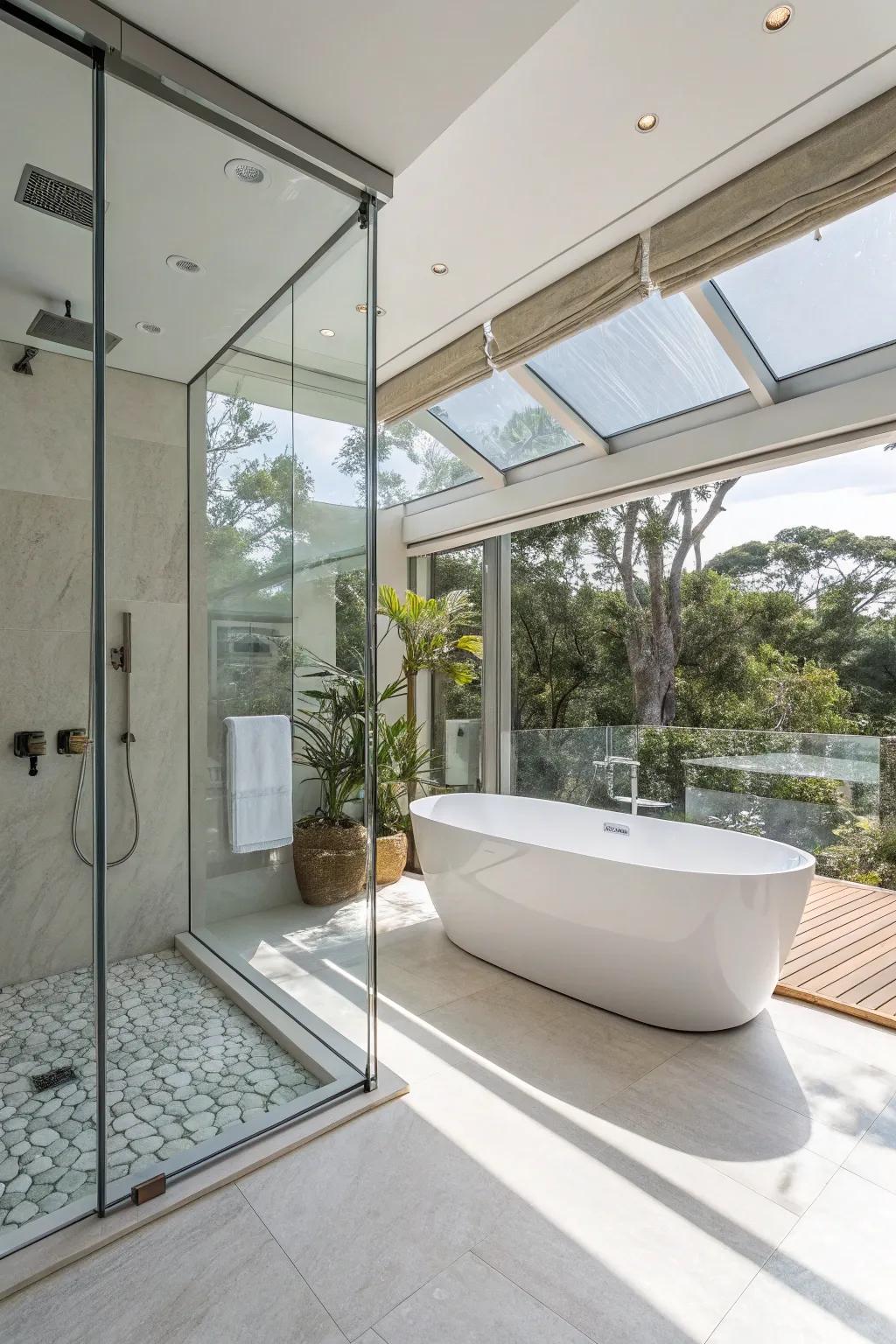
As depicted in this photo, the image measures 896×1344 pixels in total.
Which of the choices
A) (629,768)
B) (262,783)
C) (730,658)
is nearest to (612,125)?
(262,783)

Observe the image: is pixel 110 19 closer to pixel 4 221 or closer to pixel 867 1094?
pixel 4 221

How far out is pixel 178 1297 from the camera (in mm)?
1637

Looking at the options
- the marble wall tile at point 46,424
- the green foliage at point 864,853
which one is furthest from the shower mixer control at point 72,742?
the green foliage at point 864,853

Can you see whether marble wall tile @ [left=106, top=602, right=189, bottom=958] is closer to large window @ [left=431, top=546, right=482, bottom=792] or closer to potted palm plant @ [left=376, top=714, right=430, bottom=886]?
potted palm plant @ [left=376, top=714, right=430, bottom=886]

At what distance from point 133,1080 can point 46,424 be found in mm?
2641

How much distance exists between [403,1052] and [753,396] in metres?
3.14

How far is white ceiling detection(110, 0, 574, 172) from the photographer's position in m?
1.69

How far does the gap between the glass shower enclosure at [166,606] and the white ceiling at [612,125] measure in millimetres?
428

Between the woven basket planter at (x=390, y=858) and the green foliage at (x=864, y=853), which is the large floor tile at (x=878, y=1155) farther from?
the woven basket planter at (x=390, y=858)

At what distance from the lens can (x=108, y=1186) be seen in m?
1.93

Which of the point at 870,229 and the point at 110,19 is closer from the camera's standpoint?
the point at 110,19

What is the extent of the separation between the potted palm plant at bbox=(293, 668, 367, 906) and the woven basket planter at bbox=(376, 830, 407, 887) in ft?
6.75

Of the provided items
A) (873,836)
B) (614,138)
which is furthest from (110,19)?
(873,836)

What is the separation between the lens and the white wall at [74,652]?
293 centimetres
